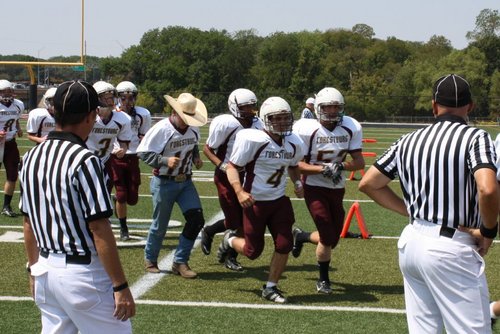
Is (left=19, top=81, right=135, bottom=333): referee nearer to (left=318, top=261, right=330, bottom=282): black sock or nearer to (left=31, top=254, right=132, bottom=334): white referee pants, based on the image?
(left=31, top=254, right=132, bottom=334): white referee pants

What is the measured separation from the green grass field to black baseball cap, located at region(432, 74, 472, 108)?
2249 mm

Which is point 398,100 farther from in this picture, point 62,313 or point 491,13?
point 62,313

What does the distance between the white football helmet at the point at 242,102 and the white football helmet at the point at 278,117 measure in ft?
4.00

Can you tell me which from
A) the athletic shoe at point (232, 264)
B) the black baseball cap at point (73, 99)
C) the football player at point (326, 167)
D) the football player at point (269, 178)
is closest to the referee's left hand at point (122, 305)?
the black baseball cap at point (73, 99)

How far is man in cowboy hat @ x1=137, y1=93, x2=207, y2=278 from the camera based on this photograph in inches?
288

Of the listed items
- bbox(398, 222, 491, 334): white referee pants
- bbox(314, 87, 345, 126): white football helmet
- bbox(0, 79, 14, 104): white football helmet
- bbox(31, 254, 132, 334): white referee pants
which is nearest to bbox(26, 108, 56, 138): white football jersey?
bbox(0, 79, 14, 104): white football helmet

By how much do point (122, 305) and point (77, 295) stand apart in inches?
8.0

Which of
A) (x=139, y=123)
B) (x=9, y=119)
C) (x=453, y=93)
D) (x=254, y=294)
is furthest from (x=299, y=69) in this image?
(x=453, y=93)

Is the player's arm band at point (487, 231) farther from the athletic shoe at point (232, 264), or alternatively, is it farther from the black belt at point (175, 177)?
the athletic shoe at point (232, 264)

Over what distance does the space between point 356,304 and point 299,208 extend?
5.30 meters

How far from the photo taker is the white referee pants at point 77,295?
3.54 meters

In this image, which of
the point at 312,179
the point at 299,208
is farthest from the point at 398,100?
the point at 312,179

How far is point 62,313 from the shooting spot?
3662mm

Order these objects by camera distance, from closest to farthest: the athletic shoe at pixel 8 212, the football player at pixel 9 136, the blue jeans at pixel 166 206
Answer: the blue jeans at pixel 166 206 < the athletic shoe at pixel 8 212 < the football player at pixel 9 136
